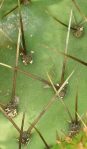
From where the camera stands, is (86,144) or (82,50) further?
(82,50)

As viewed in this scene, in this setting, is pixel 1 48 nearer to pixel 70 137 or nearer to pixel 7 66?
pixel 7 66

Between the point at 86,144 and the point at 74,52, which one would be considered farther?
the point at 74,52

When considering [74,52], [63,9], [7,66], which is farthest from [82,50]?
[7,66]

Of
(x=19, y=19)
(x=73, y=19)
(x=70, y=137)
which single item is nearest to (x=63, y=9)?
(x=73, y=19)

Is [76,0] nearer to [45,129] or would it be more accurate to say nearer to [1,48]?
[1,48]

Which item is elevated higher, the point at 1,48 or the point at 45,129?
the point at 1,48

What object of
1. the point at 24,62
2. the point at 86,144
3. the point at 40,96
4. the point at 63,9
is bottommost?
the point at 86,144
